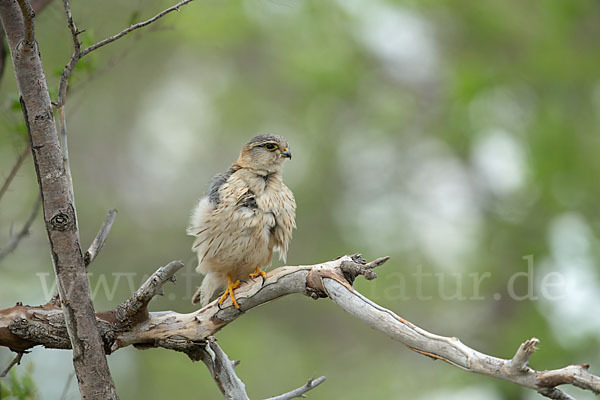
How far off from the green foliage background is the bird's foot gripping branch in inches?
185

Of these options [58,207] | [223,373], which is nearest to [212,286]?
[223,373]

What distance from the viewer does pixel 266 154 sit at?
4047 millimetres

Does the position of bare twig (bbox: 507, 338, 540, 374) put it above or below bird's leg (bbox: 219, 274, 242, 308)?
below

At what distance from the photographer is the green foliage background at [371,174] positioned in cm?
807

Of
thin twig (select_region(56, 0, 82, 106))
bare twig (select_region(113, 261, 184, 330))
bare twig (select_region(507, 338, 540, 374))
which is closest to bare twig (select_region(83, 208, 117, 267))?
bare twig (select_region(113, 261, 184, 330))

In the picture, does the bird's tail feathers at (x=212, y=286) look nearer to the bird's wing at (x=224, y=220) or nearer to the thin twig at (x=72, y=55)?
the bird's wing at (x=224, y=220)

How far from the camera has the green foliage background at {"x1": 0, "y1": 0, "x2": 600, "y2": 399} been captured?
8.07 metres

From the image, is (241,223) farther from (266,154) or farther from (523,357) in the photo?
(523,357)

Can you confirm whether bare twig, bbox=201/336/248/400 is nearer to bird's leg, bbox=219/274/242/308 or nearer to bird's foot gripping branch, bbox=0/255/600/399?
bird's foot gripping branch, bbox=0/255/600/399

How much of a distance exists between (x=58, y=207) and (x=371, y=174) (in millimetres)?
7075

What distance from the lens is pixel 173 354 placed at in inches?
384

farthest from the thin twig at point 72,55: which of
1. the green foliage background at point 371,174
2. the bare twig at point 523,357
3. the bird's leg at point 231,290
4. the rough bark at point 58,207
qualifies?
the green foliage background at point 371,174

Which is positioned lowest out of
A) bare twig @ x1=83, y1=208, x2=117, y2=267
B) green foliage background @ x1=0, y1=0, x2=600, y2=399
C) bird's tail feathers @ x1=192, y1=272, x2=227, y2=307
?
bare twig @ x1=83, y1=208, x2=117, y2=267

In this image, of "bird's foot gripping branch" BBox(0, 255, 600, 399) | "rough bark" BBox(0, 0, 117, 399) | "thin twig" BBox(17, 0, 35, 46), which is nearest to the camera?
"thin twig" BBox(17, 0, 35, 46)
